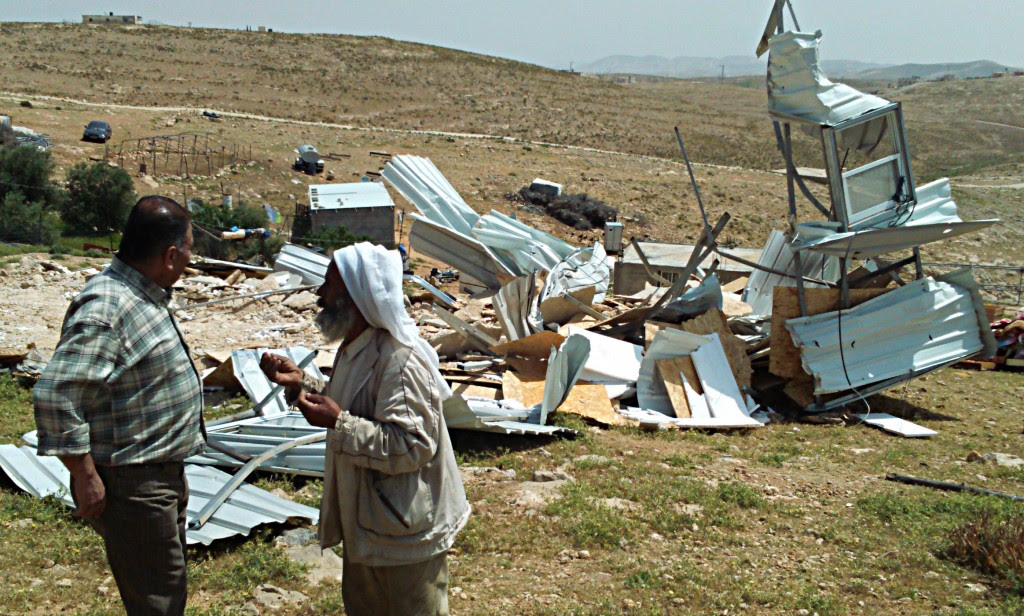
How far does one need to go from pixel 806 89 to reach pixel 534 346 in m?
3.98

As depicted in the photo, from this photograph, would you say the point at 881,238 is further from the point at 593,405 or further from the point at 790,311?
the point at 593,405

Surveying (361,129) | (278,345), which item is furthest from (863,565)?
(361,129)

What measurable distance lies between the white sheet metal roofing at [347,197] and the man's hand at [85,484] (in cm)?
1933

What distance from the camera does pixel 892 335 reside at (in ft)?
29.0

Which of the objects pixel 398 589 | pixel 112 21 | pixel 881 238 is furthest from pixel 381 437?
pixel 112 21

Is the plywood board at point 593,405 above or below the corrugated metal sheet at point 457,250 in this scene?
below

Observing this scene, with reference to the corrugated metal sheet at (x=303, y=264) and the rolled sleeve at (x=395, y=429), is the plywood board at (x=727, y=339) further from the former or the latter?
the rolled sleeve at (x=395, y=429)

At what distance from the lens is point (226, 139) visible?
3341 cm

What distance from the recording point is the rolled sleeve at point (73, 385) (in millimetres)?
2477

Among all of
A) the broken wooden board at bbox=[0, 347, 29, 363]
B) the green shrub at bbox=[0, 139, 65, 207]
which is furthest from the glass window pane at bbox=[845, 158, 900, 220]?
the green shrub at bbox=[0, 139, 65, 207]

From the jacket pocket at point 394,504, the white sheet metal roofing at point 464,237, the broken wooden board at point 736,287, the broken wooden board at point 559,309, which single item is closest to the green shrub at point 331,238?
the white sheet metal roofing at point 464,237

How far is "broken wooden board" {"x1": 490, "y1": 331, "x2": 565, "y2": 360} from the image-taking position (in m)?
8.56

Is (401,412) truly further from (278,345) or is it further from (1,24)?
(1,24)

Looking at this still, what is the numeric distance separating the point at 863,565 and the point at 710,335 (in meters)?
4.24
